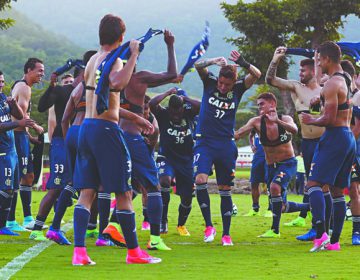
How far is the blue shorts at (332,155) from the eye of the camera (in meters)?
9.55

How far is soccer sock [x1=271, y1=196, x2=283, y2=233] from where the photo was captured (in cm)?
1216

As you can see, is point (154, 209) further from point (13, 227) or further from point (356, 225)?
point (13, 227)

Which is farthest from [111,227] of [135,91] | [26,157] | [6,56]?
[6,56]

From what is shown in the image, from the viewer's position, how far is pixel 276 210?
490 inches

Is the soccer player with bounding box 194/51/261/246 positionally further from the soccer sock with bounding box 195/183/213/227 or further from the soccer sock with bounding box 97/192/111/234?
the soccer sock with bounding box 97/192/111/234

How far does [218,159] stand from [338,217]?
1869 millimetres

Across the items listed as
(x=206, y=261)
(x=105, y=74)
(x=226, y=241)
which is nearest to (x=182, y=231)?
(x=226, y=241)

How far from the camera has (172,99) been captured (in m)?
12.3

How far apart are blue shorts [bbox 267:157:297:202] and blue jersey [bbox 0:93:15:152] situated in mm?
4032

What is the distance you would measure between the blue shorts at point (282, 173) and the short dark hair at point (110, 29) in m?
5.38

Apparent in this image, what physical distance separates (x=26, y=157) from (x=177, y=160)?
2.37 m

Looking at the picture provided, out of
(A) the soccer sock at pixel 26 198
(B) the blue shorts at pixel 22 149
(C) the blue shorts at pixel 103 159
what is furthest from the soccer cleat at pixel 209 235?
(A) the soccer sock at pixel 26 198

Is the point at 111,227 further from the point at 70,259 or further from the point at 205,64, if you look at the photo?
the point at 205,64

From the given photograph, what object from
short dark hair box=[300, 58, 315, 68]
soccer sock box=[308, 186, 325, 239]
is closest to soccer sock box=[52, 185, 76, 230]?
soccer sock box=[308, 186, 325, 239]
